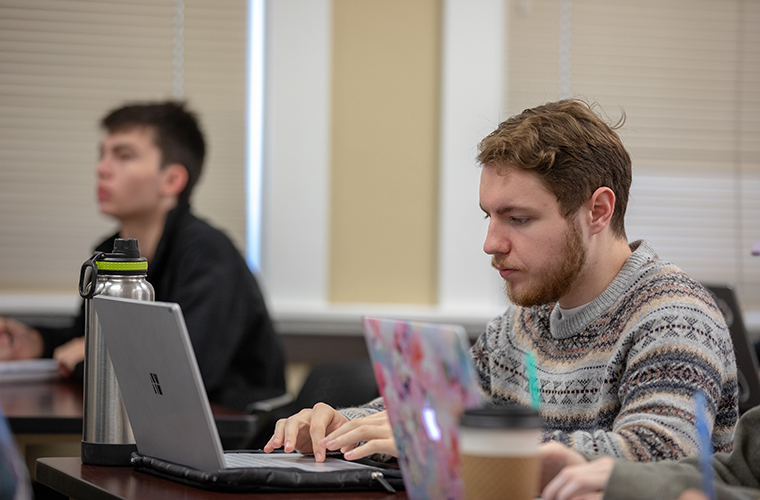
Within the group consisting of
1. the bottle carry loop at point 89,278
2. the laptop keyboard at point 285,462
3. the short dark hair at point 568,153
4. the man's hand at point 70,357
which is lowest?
the man's hand at point 70,357

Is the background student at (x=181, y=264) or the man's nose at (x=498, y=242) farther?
the background student at (x=181, y=264)

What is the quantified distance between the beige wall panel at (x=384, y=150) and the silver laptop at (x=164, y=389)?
188cm

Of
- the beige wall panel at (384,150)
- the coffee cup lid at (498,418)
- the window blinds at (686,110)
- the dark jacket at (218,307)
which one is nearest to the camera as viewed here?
the coffee cup lid at (498,418)

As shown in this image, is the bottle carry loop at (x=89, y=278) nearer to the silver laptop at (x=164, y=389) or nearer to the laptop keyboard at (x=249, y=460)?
the silver laptop at (x=164, y=389)

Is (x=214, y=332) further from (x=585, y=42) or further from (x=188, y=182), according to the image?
(x=585, y=42)

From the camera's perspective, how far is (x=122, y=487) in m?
1.00

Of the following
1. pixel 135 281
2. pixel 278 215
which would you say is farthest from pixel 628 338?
pixel 278 215

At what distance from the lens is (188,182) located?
2.61 meters

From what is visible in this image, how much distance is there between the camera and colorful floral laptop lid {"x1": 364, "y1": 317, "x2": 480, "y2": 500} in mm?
716

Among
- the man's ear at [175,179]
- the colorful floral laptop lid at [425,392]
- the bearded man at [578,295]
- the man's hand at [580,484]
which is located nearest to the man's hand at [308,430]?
the bearded man at [578,295]

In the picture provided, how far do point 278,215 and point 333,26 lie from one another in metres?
0.70

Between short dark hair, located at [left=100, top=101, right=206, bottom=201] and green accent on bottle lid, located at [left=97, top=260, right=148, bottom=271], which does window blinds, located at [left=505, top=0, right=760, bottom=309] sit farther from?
green accent on bottle lid, located at [left=97, top=260, right=148, bottom=271]

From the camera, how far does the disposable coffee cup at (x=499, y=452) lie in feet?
2.30

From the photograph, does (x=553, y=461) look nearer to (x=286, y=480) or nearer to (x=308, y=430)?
(x=286, y=480)
